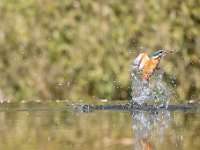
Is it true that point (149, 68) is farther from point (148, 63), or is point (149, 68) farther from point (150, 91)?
point (150, 91)

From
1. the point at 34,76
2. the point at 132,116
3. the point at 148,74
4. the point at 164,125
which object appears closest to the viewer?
the point at 164,125

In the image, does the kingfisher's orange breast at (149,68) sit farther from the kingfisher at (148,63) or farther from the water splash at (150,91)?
the water splash at (150,91)

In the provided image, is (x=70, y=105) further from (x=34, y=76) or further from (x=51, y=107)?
(x=34, y=76)

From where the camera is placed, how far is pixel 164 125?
24.9 feet

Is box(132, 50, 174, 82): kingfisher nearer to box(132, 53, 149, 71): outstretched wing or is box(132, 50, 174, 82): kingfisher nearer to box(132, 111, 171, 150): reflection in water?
box(132, 53, 149, 71): outstretched wing

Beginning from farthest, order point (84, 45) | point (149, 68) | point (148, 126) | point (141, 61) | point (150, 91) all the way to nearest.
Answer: point (84, 45) < point (150, 91) < point (141, 61) < point (149, 68) < point (148, 126)

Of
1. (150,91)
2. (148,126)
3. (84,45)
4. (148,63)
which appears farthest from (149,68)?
(84,45)

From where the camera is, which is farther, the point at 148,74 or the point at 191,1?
the point at 191,1

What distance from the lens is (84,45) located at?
1200 cm

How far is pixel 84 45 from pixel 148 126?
4.59m

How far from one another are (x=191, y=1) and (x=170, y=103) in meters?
2.26

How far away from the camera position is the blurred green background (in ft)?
39.3

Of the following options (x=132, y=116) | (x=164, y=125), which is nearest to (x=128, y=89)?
(x=132, y=116)

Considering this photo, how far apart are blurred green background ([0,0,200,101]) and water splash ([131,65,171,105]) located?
57cm
